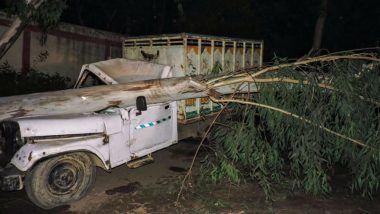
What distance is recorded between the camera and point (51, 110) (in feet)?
17.5

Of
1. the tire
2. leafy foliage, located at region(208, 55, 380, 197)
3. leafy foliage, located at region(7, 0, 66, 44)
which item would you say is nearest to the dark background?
leafy foliage, located at region(7, 0, 66, 44)

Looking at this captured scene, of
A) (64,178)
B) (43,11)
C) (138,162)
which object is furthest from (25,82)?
(64,178)

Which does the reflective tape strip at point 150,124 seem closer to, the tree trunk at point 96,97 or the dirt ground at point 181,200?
the tree trunk at point 96,97

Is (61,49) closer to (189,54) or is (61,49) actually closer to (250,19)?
(189,54)

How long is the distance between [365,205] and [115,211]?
3672 millimetres

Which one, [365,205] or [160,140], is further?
[160,140]

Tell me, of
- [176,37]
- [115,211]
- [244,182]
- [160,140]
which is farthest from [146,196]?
[176,37]

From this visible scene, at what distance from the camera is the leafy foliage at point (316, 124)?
5.29m

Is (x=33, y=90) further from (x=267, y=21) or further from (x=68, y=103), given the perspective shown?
(x=267, y=21)

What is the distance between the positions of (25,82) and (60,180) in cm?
662

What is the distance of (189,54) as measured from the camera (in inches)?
317

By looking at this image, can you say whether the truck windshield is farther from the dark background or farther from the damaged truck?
the dark background

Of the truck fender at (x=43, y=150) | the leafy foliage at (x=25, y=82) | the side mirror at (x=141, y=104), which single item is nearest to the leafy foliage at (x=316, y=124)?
the side mirror at (x=141, y=104)

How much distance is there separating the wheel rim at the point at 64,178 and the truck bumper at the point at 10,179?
1.34ft
